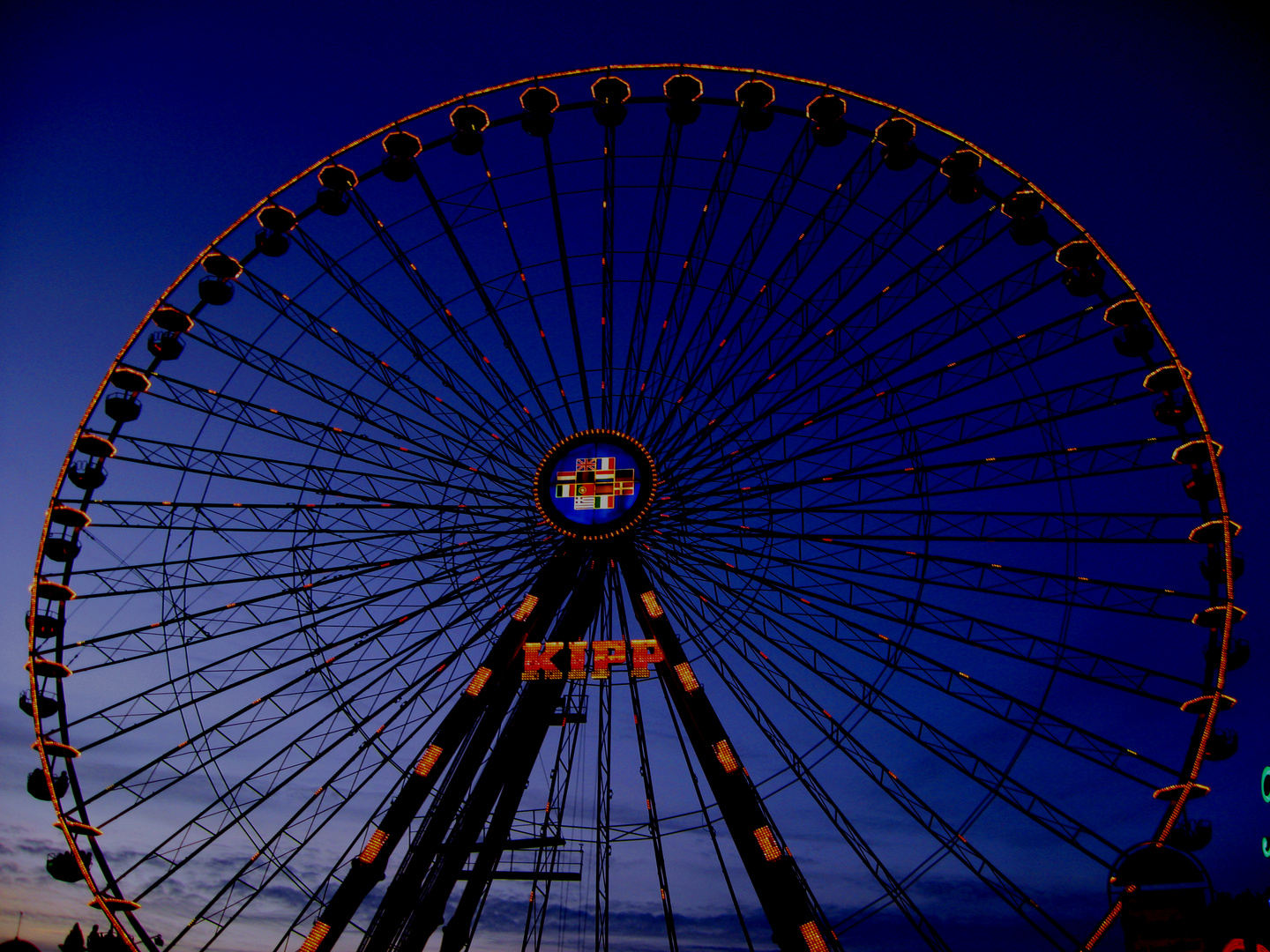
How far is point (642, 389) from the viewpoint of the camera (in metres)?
18.9

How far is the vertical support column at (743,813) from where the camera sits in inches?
537

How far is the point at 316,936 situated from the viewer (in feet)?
47.9

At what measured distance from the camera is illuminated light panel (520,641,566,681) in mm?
17500

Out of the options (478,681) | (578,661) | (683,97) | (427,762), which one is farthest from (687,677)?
(683,97)

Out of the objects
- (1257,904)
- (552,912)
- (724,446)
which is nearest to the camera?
(724,446)

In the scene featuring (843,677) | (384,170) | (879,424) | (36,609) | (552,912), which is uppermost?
(384,170)

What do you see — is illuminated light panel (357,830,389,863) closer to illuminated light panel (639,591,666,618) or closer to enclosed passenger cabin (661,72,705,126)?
illuminated light panel (639,591,666,618)

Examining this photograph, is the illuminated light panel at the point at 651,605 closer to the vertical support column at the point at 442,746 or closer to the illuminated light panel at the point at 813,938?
the vertical support column at the point at 442,746

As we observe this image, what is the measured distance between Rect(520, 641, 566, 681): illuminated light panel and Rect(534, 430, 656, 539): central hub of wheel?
246 cm

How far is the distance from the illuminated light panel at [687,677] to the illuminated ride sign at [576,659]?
3.64ft

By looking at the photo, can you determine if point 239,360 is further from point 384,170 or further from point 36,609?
point 36,609

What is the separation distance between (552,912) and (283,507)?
56491mm

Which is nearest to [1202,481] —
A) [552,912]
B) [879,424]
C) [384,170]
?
[879,424]

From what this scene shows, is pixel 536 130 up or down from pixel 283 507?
up
